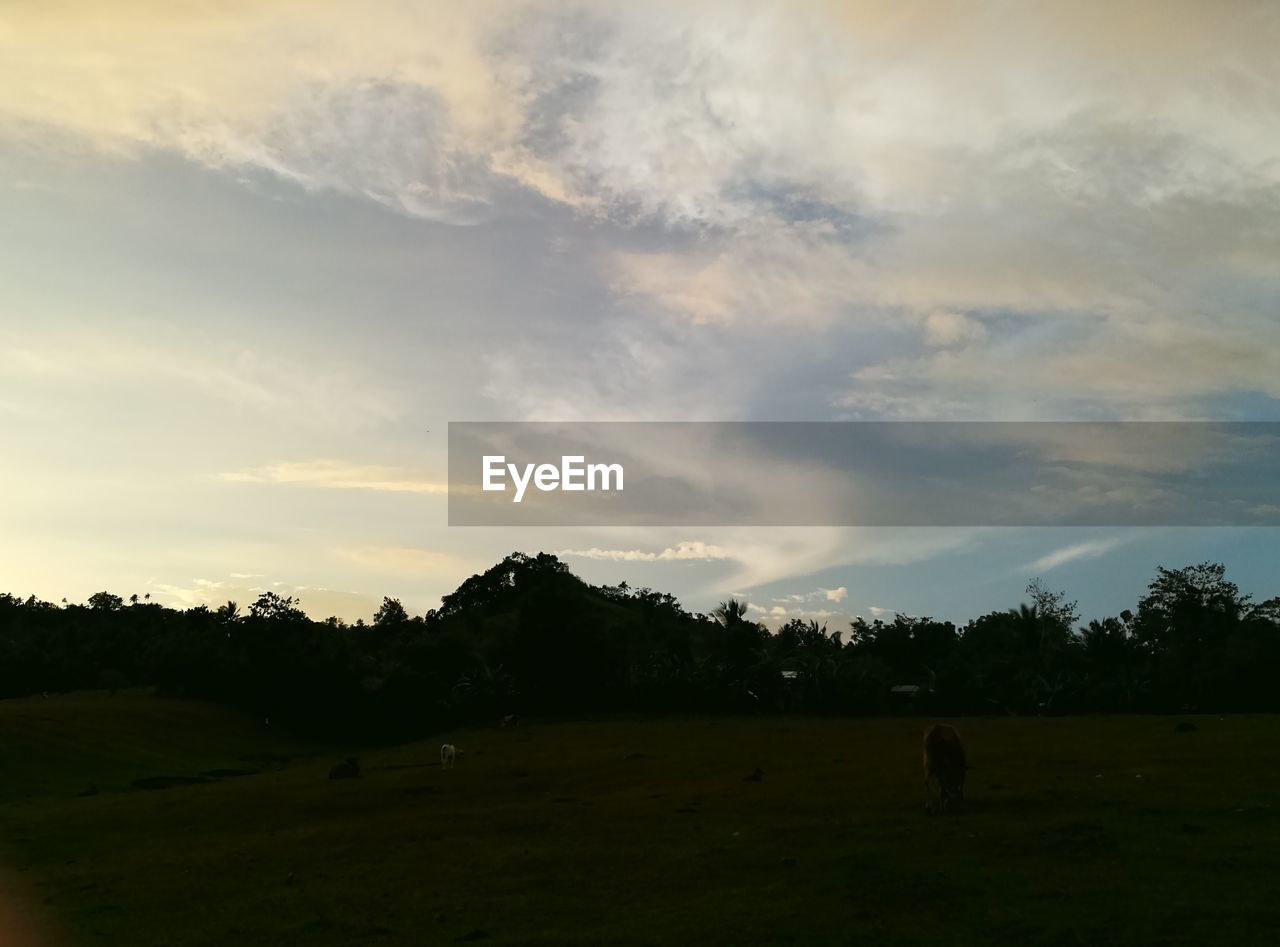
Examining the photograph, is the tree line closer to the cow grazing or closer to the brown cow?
the cow grazing

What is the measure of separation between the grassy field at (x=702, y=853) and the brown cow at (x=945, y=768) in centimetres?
56

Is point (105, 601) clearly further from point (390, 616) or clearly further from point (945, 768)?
point (945, 768)

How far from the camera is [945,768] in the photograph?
2142cm

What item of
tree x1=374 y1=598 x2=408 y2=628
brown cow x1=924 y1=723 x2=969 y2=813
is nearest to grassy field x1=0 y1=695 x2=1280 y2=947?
brown cow x1=924 y1=723 x2=969 y2=813

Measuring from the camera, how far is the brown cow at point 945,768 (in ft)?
70.3

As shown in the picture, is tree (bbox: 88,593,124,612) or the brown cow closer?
the brown cow

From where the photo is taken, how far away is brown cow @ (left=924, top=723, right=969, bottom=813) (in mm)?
21422

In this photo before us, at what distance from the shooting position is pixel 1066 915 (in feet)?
44.8

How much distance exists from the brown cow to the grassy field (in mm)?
564

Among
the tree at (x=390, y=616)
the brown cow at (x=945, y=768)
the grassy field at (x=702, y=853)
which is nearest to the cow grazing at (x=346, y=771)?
the grassy field at (x=702, y=853)

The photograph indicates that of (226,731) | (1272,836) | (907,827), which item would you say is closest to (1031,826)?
(907,827)

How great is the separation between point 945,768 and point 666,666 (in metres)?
55.9

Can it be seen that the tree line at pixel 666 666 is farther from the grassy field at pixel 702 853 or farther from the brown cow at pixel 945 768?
the brown cow at pixel 945 768

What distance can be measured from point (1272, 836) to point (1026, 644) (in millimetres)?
64470
